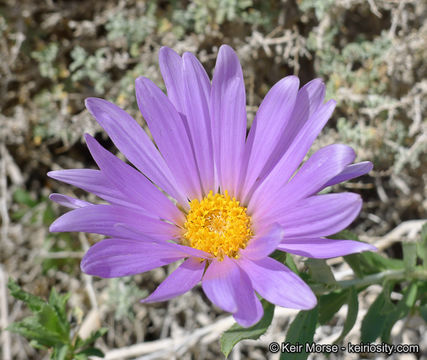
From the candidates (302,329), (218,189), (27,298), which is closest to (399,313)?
(302,329)

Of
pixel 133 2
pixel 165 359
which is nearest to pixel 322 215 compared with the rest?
pixel 165 359

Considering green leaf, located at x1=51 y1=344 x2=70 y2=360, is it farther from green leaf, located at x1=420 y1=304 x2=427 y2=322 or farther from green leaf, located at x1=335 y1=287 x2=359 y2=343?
green leaf, located at x1=420 y1=304 x2=427 y2=322

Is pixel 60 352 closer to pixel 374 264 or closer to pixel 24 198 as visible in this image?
pixel 374 264

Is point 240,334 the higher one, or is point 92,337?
point 240,334

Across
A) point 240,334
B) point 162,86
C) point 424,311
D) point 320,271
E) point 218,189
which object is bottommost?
point 424,311

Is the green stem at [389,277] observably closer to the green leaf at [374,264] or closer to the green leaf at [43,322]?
the green leaf at [374,264]

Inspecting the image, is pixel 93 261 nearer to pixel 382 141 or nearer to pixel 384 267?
pixel 384 267

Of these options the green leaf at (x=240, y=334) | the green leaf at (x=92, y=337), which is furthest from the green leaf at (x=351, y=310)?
the green leaf at (x=92, y=337)
